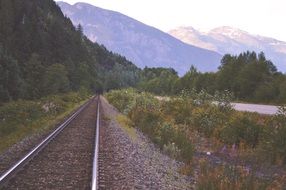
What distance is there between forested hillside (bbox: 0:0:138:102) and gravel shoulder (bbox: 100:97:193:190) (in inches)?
2054

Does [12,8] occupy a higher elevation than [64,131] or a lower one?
higher

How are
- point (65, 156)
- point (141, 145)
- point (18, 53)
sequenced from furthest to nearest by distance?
point (18, 53), point (141, 145), point (65, 156)

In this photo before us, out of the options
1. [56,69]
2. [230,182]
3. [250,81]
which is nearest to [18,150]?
[230,182]

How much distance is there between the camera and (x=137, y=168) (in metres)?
11.9

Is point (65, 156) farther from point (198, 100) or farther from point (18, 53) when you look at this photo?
point (18, 53)

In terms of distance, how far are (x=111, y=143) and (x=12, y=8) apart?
351ft

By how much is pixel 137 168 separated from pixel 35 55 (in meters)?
88.5

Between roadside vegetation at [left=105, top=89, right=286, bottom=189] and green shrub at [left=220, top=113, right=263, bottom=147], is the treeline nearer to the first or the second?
roadside vegetation at [left=105, top=89, right=286, bottom=189]

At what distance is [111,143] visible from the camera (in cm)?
1681

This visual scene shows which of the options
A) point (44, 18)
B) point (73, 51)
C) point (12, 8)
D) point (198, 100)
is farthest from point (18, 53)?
point (198, 100)

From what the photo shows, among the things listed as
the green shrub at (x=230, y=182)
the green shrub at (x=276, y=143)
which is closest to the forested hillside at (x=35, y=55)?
the green shrub at (x=276, y=143)

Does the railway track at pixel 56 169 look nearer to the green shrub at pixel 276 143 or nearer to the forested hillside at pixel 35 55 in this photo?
the green shrub at pixel 276 143

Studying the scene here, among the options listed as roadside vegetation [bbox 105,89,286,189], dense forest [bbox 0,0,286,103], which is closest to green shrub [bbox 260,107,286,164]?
roadside vegetation [bbox 105,89,286,189]

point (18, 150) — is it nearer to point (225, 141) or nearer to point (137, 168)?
point (137, 168)
